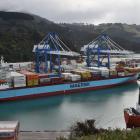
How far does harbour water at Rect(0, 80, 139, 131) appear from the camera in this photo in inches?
706

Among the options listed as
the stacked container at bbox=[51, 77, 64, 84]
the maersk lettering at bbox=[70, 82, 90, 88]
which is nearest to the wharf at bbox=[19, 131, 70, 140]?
the stacked container at bbox=[51, 77, 64, 84]

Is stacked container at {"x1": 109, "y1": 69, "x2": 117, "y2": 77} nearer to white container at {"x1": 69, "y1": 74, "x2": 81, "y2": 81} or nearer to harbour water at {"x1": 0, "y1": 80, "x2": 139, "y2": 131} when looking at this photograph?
harbour water at {"x1": 0, "y1": 80, "x2": 139, "y2": 131}

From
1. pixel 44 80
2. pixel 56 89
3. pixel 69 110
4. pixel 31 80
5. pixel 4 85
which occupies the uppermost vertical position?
pixel 31 80

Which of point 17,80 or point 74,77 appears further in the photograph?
point 74,77

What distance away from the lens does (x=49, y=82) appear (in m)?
28.2

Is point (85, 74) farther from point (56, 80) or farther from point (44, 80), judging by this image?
point (44, 80)

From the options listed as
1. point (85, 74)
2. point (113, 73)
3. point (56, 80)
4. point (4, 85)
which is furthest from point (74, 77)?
point (4, 85)

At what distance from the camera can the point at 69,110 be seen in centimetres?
2191

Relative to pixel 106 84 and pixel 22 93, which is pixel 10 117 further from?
pixel 106 84

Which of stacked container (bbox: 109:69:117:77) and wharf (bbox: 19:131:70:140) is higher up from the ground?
stacked container (bbox: 109:69:117:77)

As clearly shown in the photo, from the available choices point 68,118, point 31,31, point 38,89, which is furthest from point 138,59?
point 68,118

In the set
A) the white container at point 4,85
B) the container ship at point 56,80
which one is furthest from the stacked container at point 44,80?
the white container at point 4,85

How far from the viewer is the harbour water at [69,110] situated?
58.9ft

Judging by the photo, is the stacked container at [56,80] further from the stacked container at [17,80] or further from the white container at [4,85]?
the white container at [4,85]
